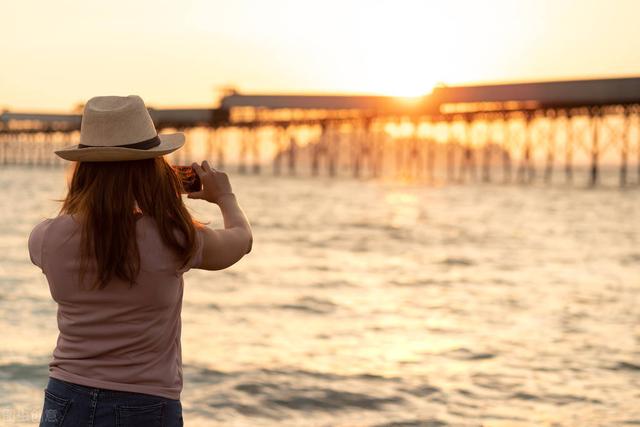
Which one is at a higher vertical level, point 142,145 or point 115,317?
point 142,145

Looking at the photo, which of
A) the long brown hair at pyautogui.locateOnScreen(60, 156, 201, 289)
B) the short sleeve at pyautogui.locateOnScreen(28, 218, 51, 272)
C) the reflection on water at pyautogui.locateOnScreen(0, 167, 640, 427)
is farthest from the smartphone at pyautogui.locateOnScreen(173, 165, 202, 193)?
the reflection on water at pyautogui.locateOnScreen(0, 167, 640, 427)

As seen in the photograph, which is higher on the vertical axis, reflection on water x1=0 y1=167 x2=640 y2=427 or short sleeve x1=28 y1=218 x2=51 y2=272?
short sleeve x1=28 y1=218 x2=51 y2=272

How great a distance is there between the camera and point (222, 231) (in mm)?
2350

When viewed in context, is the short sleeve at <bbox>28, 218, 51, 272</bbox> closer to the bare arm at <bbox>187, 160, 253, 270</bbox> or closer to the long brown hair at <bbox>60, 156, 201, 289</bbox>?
the long brown hair at <bbox>60, 156, 201, 289</bbox>

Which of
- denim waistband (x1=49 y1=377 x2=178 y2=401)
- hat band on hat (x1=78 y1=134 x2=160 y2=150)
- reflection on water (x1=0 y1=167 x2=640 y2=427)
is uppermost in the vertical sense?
hat band on hat (x1=78 y1=134 x2=160 y2=150)

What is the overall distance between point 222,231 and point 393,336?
6265mm

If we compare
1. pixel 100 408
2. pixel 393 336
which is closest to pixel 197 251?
pixel 100 408

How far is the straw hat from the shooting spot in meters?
2.16

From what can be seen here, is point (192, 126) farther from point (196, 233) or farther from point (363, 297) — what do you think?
point (196, 233)

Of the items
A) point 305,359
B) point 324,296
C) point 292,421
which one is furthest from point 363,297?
point 292,421

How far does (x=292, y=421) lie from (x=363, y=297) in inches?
204

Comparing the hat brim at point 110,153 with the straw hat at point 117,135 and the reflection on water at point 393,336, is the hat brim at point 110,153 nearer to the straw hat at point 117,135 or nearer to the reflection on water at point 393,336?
the straw hat at point 117,135

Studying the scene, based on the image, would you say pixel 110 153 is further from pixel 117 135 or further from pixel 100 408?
pixel 100 408

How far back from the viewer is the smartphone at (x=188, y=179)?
2369mm
